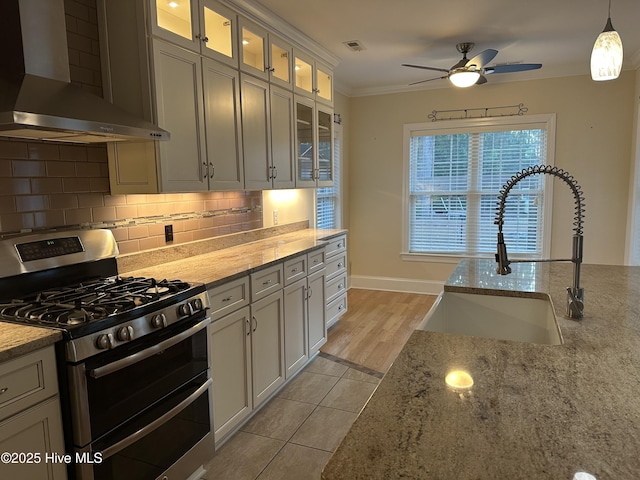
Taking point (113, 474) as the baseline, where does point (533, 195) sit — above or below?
above

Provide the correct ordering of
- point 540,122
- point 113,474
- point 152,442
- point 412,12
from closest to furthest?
point 113,474
point 152,442
point 412,12
point 540,122

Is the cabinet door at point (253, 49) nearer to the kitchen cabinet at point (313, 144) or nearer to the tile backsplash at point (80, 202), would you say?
the kitchen cabinet at point (313, 144)

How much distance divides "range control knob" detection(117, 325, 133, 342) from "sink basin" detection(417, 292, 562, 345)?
46.9 inches

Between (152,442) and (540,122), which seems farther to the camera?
(540,122)

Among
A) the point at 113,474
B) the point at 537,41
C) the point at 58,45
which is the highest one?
the point at 537,41

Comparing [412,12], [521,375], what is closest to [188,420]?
[521,375]

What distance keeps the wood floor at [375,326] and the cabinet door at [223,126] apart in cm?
177

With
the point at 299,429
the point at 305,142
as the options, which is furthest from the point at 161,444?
the point at 305,142

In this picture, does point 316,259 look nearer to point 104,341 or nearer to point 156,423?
point 156,423

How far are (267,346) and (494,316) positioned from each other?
1.43m

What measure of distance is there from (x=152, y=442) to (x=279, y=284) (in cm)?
128

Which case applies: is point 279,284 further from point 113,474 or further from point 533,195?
point 533,195

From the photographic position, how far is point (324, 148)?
435 centimetres

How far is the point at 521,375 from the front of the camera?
1.14 m
